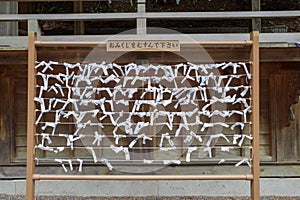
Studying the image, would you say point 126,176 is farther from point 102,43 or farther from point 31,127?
point 102,43

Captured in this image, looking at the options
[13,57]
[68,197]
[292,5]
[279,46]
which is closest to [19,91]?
[13,57]

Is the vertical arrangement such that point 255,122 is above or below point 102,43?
below

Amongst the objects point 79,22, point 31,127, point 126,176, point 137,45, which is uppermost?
point 79,22

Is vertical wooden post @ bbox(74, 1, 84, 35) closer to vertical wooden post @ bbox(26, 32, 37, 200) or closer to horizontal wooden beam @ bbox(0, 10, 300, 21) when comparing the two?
horizontal wooden beam @ bbox(0, 10, 300, 21)

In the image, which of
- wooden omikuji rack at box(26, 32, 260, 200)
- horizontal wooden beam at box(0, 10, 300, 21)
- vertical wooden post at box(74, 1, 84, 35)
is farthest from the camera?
vertical wooden post at box(74, 1, 84, 35)

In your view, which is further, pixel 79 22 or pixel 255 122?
pixel 79 22

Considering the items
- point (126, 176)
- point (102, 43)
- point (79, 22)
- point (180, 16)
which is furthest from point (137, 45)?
point (79, 22)

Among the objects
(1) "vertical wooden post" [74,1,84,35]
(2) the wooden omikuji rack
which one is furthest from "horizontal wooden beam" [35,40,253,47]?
(1) "vertical wooden post" [74,1,84,35]

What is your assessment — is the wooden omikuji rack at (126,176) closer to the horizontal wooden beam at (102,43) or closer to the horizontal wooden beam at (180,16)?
the horizontal wooden beam at (102,43)

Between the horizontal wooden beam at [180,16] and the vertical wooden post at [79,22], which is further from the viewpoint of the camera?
the vertical wooden post at [79,22]

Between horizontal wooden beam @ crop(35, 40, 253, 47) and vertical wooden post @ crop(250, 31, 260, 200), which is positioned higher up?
horizontal wooden beam @ crop(35, 40, 253, 47)

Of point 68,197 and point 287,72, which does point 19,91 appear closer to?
point 68,197

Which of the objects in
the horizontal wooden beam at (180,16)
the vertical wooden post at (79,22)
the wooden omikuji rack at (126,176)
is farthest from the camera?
the vertical wooden post at (79,22)

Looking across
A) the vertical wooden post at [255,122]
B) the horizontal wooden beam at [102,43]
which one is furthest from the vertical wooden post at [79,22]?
the vertical wooden post at [255,122]
